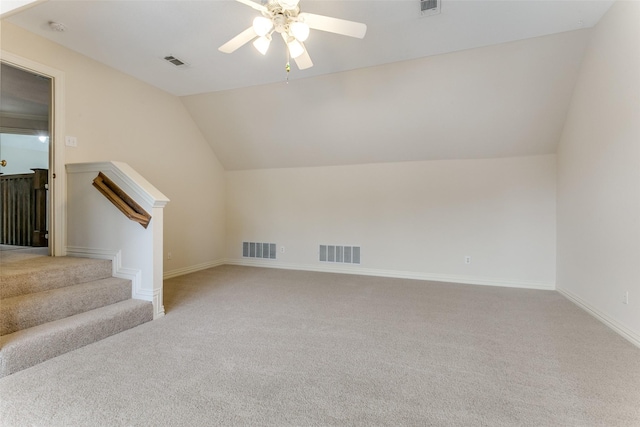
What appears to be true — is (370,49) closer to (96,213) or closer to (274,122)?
(274,122)

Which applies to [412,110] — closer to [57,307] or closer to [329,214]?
[329,214]

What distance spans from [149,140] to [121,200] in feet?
6.00

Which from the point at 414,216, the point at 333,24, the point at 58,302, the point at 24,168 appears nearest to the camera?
the point at 333,24

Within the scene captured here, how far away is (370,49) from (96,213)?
3484mm

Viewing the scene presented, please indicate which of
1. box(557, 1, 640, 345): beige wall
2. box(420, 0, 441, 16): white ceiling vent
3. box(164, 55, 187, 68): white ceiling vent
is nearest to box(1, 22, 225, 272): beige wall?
box(164, 55, 187, 68): white ceiling vent

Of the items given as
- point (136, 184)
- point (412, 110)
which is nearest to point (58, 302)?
point (136, 184)

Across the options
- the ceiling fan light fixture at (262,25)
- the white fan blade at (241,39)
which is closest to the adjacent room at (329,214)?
the ceiling fan light fixture at (262,25)

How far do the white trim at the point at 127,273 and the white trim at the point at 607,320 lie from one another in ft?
14.0

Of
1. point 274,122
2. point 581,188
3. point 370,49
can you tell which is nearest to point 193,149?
point 274,122

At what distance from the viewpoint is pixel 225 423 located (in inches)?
59.8

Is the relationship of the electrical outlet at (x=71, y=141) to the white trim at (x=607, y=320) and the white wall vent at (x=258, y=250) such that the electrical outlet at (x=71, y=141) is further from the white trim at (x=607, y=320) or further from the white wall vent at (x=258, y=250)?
the white trim at (x=607, y=320)

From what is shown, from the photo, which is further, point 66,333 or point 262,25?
point 66,333

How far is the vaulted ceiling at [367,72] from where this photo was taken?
2.73 metres

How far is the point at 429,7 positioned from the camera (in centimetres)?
258
